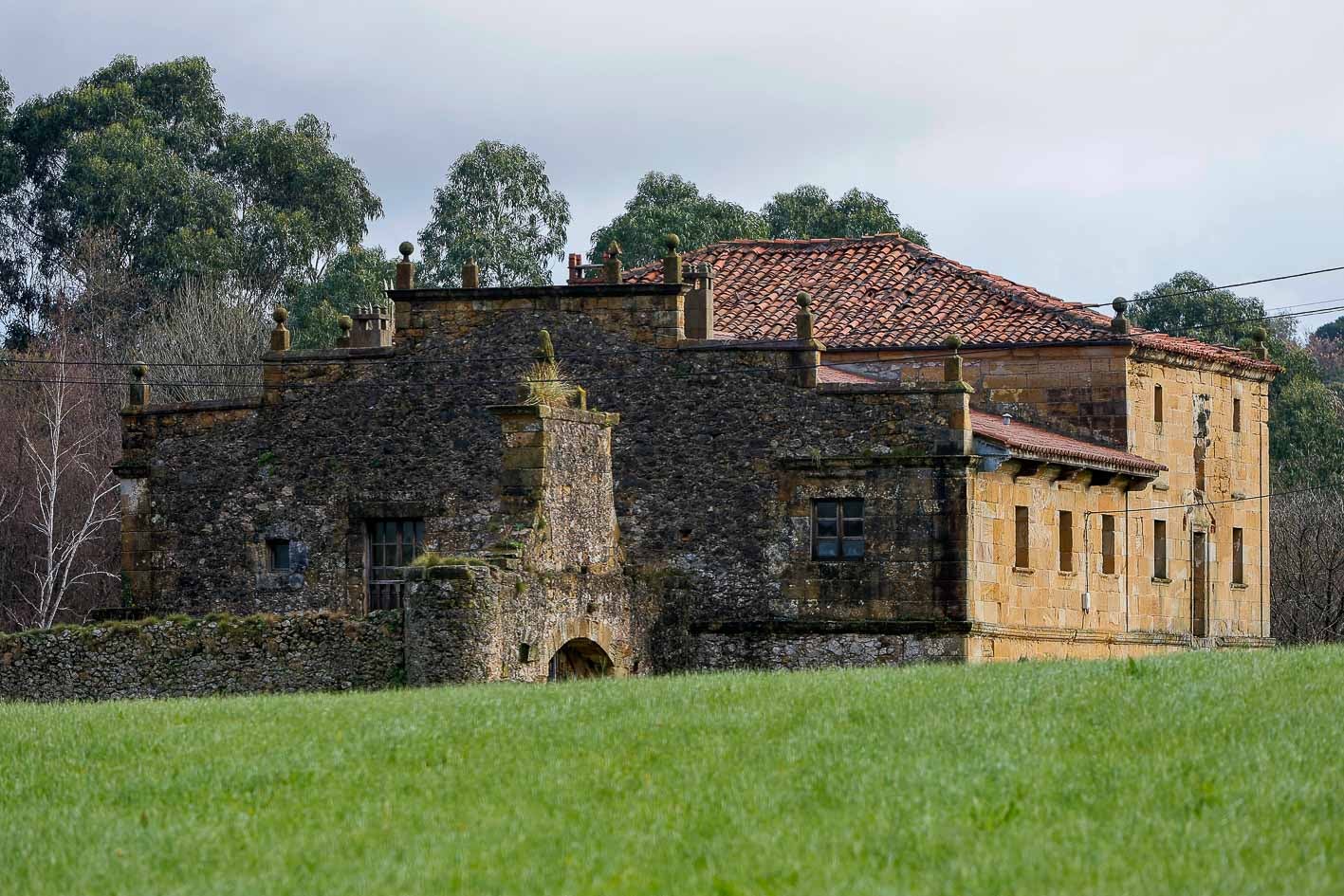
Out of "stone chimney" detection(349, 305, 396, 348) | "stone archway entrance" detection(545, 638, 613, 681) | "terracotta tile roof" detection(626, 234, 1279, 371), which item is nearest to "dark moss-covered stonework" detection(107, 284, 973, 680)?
"stone archway entrance" detection(545, 638, 613, 681)

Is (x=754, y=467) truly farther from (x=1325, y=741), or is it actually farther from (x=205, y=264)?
(x=205, y=264)

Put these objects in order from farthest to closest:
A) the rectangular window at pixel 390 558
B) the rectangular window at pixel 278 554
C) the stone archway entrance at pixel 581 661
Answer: the rectangular window at pixel 278 554, the rectangular window at pixel 390 558, the stone archway entrance at pixel 581 661

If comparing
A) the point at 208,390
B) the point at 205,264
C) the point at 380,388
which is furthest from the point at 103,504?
the point at 380,388

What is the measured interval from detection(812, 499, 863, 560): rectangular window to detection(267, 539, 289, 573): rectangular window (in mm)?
8470

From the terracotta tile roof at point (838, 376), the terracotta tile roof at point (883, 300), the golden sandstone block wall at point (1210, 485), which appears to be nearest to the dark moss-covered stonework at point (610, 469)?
the terracotta tile roof at point (838, 376)

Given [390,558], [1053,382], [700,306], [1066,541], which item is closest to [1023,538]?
[1066,541]

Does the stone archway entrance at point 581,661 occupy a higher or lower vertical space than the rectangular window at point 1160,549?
lower

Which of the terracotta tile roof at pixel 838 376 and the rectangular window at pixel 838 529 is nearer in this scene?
the rectangular window at pixel 838 529

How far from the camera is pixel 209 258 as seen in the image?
69.4m

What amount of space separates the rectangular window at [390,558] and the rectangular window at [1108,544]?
1132cm

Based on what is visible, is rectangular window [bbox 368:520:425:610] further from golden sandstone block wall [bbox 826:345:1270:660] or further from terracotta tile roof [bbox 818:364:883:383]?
golden sandstone block wall [bbox 826:345:1270:660]

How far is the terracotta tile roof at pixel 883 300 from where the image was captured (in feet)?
129

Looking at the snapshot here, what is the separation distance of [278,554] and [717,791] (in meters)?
20.9

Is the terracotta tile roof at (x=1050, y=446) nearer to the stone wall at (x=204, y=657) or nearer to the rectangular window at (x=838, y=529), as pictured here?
the rectangular window at (x=838, y=529)
